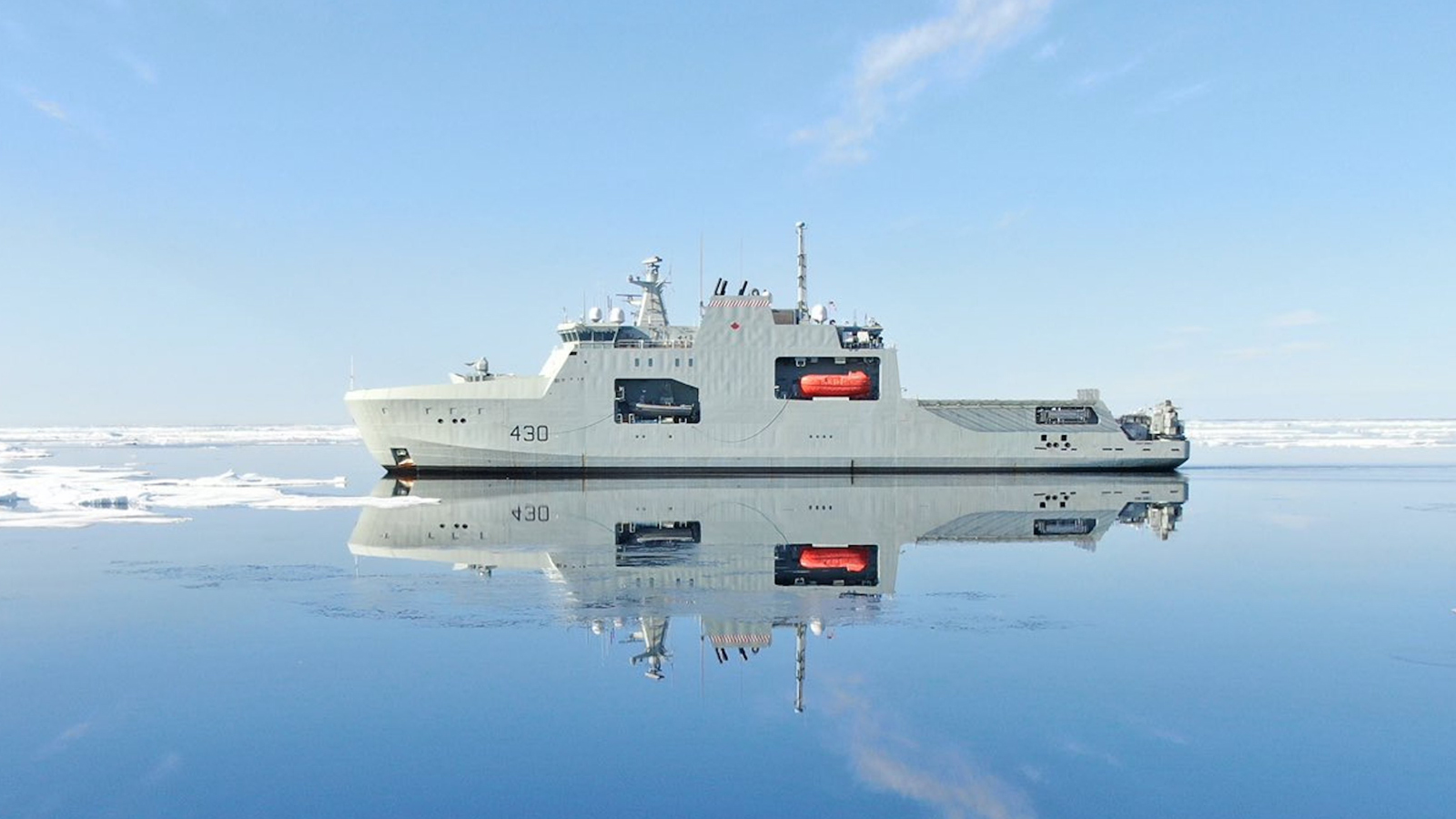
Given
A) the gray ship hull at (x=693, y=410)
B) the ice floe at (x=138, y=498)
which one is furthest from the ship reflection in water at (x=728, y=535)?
the ice floe at (x=138, y=498)

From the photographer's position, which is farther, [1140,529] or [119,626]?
[1140,529]

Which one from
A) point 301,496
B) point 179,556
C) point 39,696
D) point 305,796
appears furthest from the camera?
point 301,496

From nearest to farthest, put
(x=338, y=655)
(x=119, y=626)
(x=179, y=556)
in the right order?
(x=338, y=655) < (x=119, y=626) < (x=179, y=556)

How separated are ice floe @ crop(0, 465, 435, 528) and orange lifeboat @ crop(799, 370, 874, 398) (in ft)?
43.0

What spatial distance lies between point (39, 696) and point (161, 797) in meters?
2.73

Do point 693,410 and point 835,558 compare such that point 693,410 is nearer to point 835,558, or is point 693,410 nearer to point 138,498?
point 138,498

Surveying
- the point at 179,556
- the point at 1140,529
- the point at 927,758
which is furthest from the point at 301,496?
the point at 927,758

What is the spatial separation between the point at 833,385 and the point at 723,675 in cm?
2422

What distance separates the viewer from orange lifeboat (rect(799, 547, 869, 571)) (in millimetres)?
13383

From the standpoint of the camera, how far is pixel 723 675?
8023 millimetres

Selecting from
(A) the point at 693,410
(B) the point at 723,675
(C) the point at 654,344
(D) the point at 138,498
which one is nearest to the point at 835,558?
(B) the point at 723,675

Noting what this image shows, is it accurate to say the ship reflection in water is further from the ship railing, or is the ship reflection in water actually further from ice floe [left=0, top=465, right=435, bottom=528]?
the ship railing

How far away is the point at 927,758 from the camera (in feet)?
19.8

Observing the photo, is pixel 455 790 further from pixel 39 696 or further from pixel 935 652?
pixel 935 652
